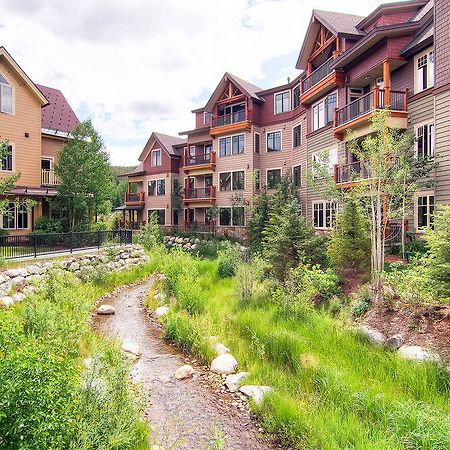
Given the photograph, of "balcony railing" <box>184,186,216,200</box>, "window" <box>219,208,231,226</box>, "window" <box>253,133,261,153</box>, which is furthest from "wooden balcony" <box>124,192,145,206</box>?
"window" <box>253,133,261,153</box>

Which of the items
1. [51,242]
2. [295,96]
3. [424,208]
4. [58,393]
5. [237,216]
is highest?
[295,96]

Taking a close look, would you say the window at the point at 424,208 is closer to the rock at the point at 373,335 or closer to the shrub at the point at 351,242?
the shrub at the point at 351,242

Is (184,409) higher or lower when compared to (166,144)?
lower

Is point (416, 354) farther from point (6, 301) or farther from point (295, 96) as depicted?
point (295, 96)

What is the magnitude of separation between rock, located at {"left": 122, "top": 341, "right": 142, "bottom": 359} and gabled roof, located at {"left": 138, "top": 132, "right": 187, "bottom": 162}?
27287 millimetres

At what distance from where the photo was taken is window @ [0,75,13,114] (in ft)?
65.7

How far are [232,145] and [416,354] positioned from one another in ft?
80.1

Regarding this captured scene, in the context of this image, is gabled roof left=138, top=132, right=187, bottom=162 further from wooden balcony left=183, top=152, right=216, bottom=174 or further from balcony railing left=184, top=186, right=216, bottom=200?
balcony railing left=184, top=186, right=216, bottom=200

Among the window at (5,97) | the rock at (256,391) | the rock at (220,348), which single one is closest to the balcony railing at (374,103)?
the rock at (220,348)

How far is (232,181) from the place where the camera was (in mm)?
28672

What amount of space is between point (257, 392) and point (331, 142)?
17.1 m

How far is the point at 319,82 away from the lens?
66.0ft

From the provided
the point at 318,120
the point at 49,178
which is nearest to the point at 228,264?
the point at 318,120

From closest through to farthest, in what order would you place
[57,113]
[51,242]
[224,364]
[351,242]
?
[224,364]
[351,242]
[51,242]
[57,113]
